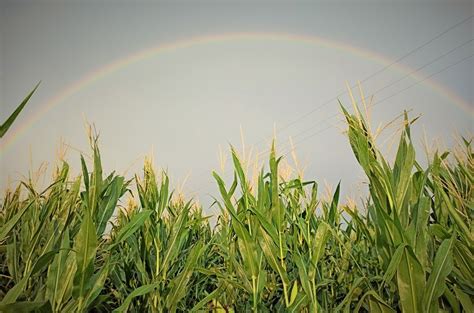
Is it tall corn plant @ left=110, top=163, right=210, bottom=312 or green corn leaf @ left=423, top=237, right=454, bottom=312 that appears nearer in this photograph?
green corn leaf @ left=423, top=237, right=454, bottom=312

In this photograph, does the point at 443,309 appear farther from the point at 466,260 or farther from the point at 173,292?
the point at 173,292

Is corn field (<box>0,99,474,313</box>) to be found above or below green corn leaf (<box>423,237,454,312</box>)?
above

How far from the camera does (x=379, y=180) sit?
1456 millimetres

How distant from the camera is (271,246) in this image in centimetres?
194

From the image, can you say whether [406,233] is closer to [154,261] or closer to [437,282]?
[437,282]

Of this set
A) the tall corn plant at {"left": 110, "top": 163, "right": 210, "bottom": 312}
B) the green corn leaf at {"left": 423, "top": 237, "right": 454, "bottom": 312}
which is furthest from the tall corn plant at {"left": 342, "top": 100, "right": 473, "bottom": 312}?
the tall corn plant at {"left": 110, "top": 163, "right": 210, "bottom": 312}

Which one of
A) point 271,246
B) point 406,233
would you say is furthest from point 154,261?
point 406,233

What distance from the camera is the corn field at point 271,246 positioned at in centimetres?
138

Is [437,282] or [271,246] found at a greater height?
[271,246]

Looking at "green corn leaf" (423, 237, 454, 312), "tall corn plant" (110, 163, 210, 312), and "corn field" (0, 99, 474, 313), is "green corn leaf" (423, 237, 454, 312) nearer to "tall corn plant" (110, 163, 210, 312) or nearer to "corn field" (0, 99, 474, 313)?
"corn field" (0, 99, 474, 313)

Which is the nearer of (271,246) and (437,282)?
(437,282)

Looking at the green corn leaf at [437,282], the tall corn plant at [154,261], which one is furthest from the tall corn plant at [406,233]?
the tall corn plant at [154,261]

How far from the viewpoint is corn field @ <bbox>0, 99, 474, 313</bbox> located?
1378 mm

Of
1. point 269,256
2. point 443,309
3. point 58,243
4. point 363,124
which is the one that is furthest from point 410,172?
point 58,243
